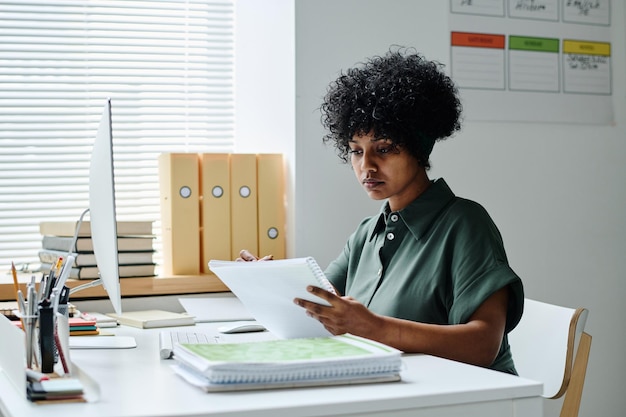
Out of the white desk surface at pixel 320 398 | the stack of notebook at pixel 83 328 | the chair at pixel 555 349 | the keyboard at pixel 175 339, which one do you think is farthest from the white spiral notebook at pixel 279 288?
the chair at pixel 555 349

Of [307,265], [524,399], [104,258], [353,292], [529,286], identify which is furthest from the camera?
[529,286]

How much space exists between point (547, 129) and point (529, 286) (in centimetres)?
56

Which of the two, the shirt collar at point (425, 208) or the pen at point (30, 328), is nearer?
the pen at point (30, 328)

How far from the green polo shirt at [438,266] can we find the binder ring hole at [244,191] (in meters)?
0.71

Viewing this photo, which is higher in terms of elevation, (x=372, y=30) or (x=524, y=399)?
(x=372, y=30)

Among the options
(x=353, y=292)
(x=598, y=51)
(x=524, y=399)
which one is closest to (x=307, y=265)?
(x=524, y=399)

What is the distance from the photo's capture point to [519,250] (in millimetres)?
2867

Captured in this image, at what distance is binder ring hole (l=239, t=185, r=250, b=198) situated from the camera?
103 inches

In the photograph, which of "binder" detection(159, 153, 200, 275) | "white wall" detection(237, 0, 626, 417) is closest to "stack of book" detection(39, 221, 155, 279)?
"binder" detection(159, 153, 200, 275)

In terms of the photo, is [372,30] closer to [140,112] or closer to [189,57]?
[189,57]

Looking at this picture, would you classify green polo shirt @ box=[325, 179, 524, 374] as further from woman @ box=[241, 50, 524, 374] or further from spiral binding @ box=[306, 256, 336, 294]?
spiral binding @ box=[306, 256, 336, 294]

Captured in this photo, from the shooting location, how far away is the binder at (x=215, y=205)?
2.60 m

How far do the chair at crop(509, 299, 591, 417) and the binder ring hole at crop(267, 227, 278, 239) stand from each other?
34.2 inches

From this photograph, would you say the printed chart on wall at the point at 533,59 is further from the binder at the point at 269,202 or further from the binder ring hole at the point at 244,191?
the binder ring hole at the point at 244,191
